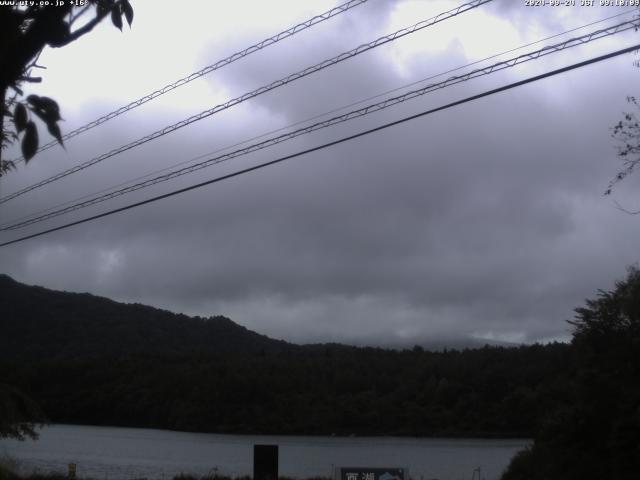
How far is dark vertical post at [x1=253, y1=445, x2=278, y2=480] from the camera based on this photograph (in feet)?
80.2

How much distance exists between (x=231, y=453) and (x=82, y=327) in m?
A: 17.1

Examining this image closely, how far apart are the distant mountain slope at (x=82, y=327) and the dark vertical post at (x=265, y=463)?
1303 inches

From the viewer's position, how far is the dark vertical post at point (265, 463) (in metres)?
24.4

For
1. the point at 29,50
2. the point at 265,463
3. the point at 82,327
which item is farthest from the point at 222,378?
the point at 29,50

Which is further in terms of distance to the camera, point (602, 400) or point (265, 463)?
point (265, 463)

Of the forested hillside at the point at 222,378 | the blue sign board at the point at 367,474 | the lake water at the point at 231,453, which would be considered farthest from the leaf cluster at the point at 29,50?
the forested hillside at the point at 222,378

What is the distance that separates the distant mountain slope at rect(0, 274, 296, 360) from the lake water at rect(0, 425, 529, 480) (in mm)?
6297

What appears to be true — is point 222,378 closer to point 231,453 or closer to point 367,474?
point 231,453

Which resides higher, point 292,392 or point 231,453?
point 292,392

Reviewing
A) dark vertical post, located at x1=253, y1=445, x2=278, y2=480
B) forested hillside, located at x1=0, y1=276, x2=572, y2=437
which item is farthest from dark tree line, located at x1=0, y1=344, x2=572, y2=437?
dark vertical post, located at x1=253, y1=445, x2=278, y2=480

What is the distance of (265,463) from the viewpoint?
24453mm

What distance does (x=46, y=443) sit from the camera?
65812 mm

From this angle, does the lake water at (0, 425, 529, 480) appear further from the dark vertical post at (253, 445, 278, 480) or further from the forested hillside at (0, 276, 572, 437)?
the dark vertical post at (253, 445, 278, 480)

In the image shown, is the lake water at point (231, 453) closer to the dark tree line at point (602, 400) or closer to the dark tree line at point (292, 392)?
the dark tree line at point (292, 392)
